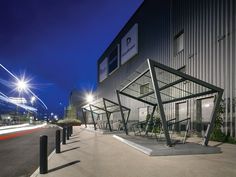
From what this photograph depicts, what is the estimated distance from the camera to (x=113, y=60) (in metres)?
43.2

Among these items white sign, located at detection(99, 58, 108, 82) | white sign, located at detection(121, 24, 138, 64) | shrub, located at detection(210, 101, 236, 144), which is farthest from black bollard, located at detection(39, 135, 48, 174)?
white sign, located at detection(99, 58, 108, 82)

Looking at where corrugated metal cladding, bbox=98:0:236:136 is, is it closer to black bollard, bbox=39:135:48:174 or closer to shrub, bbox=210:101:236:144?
shrub, bbox=210:101:236:144

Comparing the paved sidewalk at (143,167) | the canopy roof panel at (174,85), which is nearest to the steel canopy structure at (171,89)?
the canopy roof panel at (174,85)

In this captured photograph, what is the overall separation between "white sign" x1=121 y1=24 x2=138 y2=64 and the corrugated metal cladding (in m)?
3.31

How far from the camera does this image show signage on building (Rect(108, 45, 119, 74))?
4062 centimetres

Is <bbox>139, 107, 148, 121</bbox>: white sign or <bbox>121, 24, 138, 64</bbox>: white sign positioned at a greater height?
<bbox>121, 24, 138, 64</bbox>: white sign

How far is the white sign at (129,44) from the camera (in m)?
31.5

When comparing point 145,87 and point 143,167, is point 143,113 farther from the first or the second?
point 143,167

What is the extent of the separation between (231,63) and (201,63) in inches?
119

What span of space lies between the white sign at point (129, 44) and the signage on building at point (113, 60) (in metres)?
3.74

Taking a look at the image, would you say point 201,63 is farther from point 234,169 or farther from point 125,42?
point 125,42

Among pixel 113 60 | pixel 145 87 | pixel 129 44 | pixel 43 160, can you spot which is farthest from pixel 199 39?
pixel 113 60

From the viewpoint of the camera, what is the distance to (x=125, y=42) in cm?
3575

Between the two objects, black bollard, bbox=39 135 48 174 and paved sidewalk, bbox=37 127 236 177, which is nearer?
paved sidewalk, bbox=37 127 236 177
